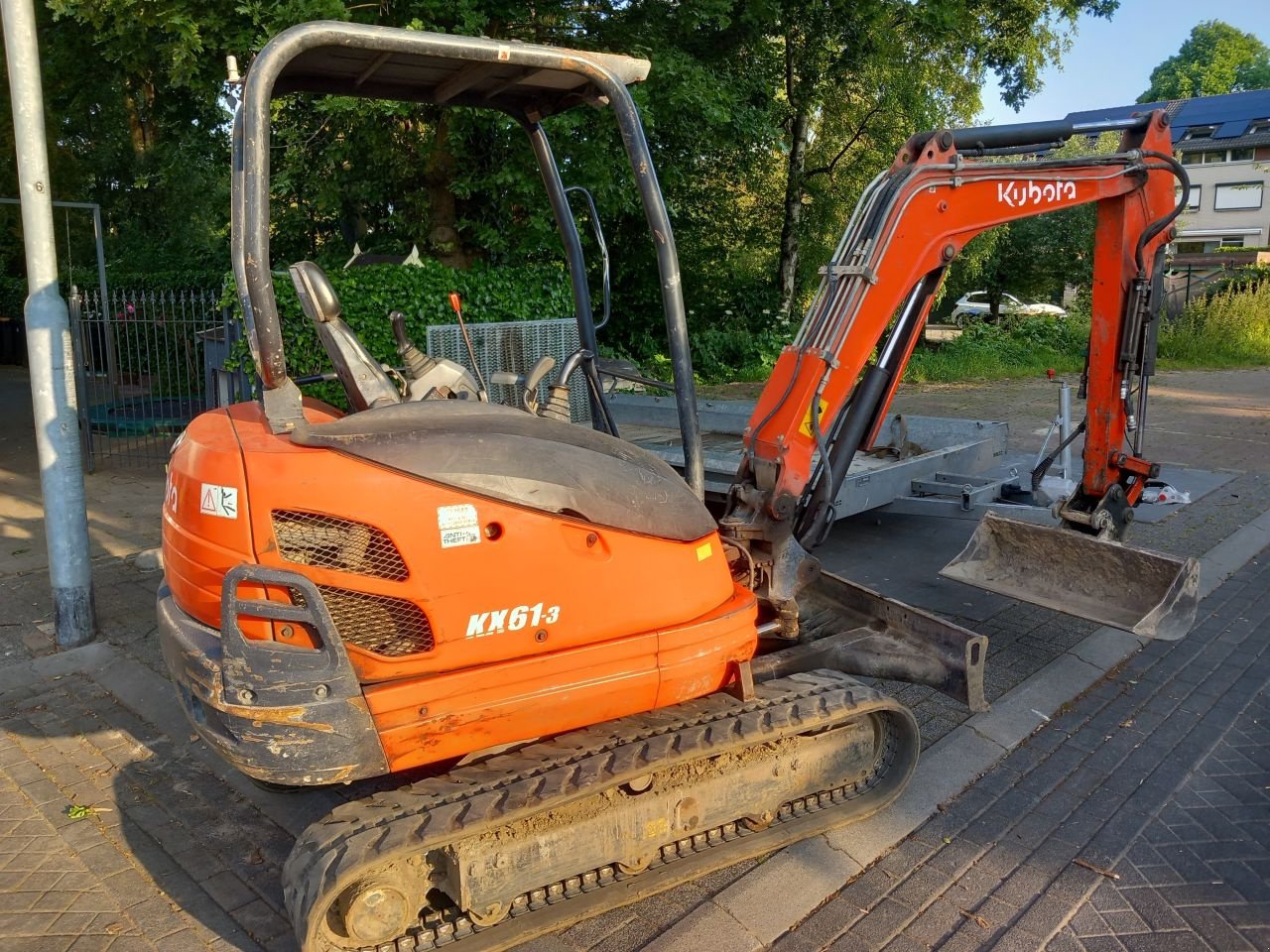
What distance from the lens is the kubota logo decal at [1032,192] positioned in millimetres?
5035

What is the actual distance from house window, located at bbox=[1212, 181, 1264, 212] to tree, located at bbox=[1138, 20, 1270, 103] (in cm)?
3609

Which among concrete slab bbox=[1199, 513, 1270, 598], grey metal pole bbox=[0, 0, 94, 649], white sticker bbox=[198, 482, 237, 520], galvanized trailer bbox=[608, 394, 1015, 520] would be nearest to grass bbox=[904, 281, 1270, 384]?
galvanized trailer bbox=[608, 394, 1015, 520]

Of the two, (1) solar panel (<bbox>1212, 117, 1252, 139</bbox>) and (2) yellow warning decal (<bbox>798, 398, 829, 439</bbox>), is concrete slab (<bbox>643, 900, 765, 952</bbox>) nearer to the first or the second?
(2) yellow warning decal (<bbox>798, 398, 829, 439</bbox>)

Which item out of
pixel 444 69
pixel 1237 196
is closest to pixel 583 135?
pixel 444 69

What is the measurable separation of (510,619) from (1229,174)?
58.4m

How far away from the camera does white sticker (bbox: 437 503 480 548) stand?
3.01m

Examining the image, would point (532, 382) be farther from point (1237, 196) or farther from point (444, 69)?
point (1237, 196)

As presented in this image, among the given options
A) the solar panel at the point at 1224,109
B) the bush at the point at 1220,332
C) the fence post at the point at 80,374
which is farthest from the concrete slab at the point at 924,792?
the solar panel at the point at 1224,109

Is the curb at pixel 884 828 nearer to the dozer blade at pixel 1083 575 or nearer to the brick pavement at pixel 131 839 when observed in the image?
the dozer blade at pixel 1083 575

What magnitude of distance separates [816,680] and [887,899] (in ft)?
2.62

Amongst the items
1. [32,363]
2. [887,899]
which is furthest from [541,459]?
[32,363]

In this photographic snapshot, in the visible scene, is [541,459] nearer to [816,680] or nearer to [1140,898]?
[816,680]

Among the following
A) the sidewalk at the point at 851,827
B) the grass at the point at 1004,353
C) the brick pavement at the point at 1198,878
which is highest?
the grass at the point at 1004,353

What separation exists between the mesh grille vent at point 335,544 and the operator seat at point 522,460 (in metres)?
0.21
